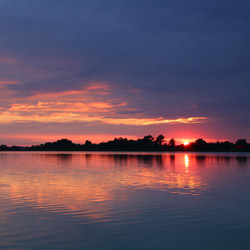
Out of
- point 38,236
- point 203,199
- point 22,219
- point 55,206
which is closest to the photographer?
point 38,236

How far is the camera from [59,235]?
1563cm

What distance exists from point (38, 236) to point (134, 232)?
499 centimetres

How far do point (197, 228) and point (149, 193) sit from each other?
12025mm

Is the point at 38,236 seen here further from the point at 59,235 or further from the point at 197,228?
the point at 197,228

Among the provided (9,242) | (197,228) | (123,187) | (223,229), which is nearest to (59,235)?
(9,242)

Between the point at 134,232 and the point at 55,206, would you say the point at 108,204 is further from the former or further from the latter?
the point at 134,232

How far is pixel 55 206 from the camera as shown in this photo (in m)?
22.4

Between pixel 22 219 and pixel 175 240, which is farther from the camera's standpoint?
pixel 22 219

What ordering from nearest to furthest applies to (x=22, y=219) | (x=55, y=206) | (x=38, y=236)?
(x=38, y=236) → (x=22, y=219) → (x=55, y=206)

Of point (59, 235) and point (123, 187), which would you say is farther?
point (123, 187)

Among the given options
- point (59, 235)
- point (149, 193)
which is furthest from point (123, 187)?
point (59, 235)

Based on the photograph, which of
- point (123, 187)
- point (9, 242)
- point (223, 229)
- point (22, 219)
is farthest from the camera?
point (123, 187)

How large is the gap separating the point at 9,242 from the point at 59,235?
2.45 meters

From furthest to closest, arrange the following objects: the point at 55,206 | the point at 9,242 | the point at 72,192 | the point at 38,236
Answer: the point at 72,192
the point at 55,206
the point at 38,236
the point at 9,242
